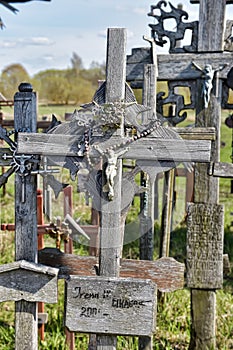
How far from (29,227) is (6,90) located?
13.0m

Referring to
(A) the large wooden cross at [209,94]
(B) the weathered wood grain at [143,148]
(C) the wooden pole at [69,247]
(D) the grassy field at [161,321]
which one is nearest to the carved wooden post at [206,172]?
(A) the large wooden cross at [209,94]

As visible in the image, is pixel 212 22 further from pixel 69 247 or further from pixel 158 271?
pixel 69 247

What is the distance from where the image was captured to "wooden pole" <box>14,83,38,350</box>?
2826mm

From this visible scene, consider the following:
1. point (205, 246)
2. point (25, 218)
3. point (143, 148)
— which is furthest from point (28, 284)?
point (205, 246)

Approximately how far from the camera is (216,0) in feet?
12.6

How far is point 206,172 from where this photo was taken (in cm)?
388

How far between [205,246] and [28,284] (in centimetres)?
141

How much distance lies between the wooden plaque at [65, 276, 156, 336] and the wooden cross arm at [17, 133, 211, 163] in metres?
0.61

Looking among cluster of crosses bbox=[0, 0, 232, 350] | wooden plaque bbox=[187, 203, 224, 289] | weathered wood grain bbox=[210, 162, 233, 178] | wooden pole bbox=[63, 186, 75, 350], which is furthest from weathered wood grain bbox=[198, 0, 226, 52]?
wooden pole bbox=[63, 186, 75, 350]

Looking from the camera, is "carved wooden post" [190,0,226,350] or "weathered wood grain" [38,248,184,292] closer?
"weathered wood grain" [38,248,184,292]

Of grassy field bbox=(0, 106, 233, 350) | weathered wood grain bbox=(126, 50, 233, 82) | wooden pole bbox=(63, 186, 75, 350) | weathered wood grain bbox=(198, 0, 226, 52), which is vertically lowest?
grassy field bbox=(0, 106, 233, 350)

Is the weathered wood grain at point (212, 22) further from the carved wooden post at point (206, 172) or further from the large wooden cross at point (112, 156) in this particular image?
the large wooden cross at point (112, 156)

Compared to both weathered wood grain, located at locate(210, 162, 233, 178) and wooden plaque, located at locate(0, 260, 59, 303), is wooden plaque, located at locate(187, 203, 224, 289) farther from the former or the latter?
wooden plaque, located at locate(0, 260, 59, 303)

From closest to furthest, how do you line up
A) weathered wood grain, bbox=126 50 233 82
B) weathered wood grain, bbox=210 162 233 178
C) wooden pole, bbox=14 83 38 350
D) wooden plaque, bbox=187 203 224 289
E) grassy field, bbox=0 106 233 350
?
wooden pole, bbox=14 83 38 350 → weathered wood grain, bbox=210 162 233 178 → wooden plaque, bbox=187 203 224 289 → weathered wood grain, bbox=126 50 233 82 → grassy field, bbox=0 106 233 350
